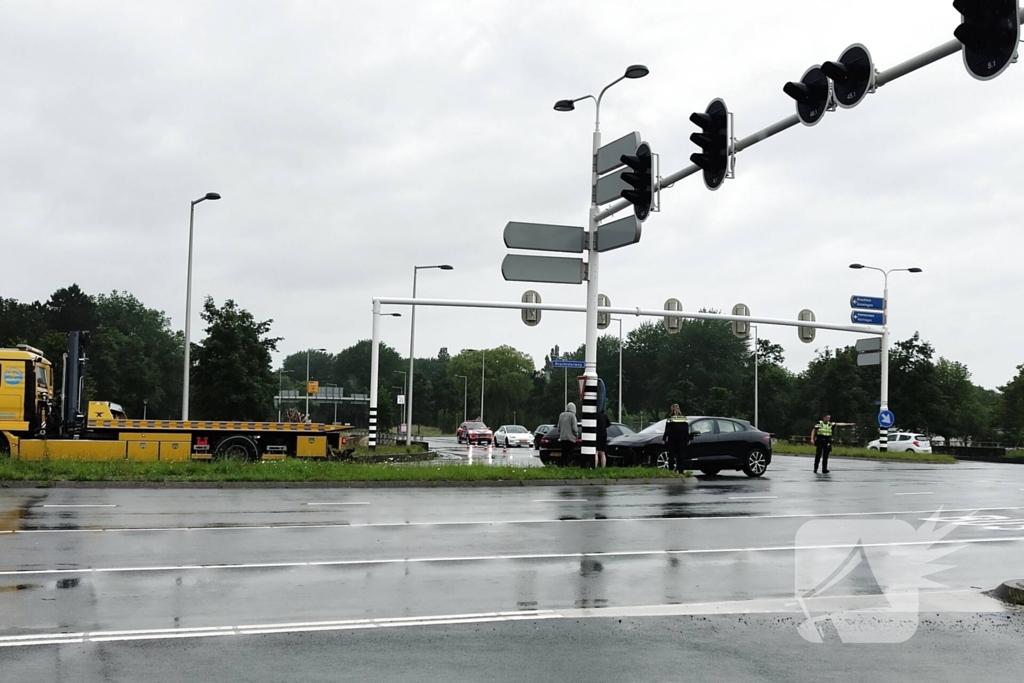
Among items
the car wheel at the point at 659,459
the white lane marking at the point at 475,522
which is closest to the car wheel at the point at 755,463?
the car wheel at the point at 659,459

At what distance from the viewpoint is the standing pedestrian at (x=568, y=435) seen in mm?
24278

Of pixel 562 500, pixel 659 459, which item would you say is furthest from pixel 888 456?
pixel 562 500

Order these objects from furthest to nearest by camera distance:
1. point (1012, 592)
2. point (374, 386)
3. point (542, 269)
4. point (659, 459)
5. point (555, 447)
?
point (374, 386) < point (555, 447) < point (659, 459) < point (542, 269) < point (1012, 592)

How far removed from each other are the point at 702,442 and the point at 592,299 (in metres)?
4.43

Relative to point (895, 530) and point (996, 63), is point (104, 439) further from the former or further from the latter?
point (996, 63)

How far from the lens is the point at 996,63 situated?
382 inches

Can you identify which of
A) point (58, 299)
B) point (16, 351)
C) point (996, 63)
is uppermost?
point (58, 299)

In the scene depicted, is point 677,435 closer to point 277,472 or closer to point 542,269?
point 542,269

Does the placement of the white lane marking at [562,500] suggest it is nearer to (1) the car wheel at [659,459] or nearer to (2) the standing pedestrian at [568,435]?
(2) the standing pedestrian at [568,435]

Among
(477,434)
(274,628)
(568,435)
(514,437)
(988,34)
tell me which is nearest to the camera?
(274,628)

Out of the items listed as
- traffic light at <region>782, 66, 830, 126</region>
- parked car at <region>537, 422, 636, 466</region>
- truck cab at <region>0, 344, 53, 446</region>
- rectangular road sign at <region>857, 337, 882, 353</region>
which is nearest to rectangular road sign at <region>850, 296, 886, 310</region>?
rectangular road sign at <region>857, 337, 882, 353</region>

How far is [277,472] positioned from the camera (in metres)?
20.6

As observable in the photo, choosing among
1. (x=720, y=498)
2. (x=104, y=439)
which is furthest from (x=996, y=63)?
(x=104, y=439)

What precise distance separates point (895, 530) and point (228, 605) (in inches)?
360
